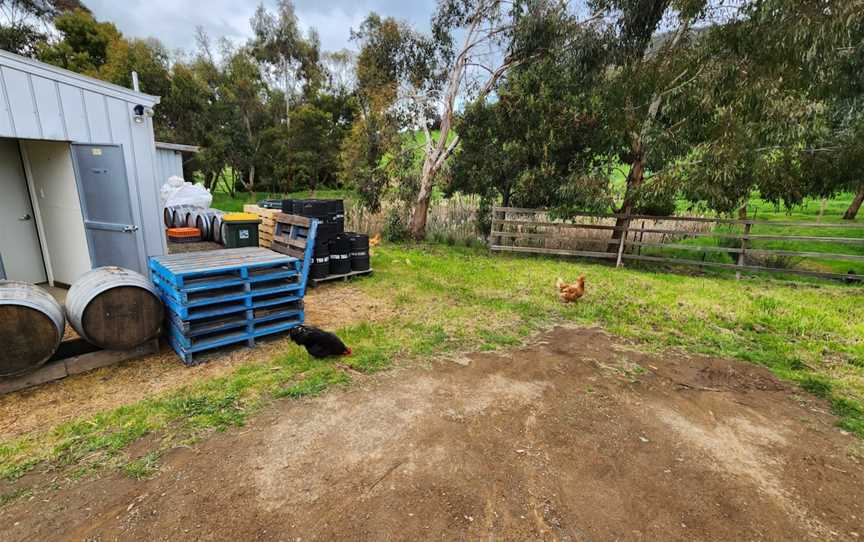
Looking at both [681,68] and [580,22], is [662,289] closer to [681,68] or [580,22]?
[681,68]

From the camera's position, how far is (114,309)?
11.6ft

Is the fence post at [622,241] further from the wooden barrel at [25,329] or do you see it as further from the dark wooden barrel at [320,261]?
the wooden barrel at [25,329]

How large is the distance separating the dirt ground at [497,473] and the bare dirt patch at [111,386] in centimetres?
104

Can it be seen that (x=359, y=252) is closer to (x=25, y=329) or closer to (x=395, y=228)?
(x=395, y=228)

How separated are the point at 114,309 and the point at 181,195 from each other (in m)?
8.14

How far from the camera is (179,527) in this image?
2.04 meters

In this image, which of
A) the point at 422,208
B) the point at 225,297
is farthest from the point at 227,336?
the point at 422,208

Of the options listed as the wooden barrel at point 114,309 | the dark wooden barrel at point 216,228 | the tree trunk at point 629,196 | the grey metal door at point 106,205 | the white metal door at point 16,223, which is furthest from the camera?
the tree trunk at point 629,196

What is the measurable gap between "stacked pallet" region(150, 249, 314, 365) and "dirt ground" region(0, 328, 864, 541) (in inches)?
54.9

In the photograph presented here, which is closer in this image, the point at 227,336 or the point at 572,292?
the point at 227,336

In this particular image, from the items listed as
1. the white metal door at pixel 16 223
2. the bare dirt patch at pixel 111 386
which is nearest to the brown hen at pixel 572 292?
the bare dirt patch at pixel 111 386

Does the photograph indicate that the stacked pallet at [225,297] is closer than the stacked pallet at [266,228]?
Yes

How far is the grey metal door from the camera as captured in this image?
469 cm

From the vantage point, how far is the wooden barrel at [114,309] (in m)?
3.45
